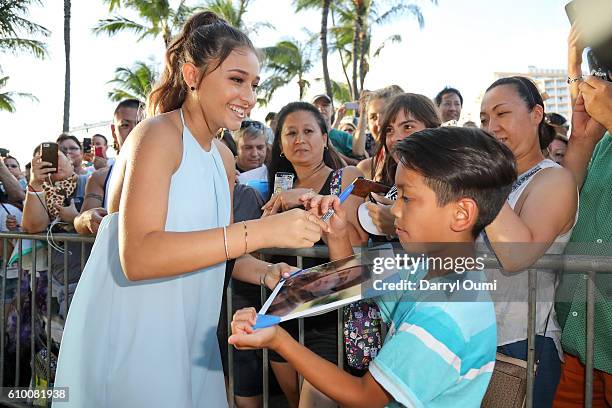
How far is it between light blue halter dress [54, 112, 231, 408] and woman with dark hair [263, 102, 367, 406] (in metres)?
0.92

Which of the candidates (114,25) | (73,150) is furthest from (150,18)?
(73,150)

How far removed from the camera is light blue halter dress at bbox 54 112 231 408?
6.75ft

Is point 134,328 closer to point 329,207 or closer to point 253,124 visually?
point 329,207

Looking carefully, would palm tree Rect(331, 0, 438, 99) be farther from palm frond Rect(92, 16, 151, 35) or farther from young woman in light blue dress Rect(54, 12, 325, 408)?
young woman in light blue dress Rect(54, 12, 325, 408)

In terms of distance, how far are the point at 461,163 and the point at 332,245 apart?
69 cm

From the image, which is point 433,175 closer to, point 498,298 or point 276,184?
point 498,298

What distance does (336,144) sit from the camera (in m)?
6.31

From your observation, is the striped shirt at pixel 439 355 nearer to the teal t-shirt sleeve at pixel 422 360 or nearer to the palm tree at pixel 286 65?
the teal t-shirt sleeve at pixel 422 360

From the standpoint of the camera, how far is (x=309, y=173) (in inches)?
160

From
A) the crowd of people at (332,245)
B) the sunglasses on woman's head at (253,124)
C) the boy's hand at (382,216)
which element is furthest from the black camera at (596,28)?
the sunglasses on woman's head at (253,124)

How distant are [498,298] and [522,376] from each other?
46 cm

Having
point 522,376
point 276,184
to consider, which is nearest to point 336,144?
point 276,184

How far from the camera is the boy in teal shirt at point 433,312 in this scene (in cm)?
152

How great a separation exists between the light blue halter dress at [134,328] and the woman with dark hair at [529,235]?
46.4 inches
